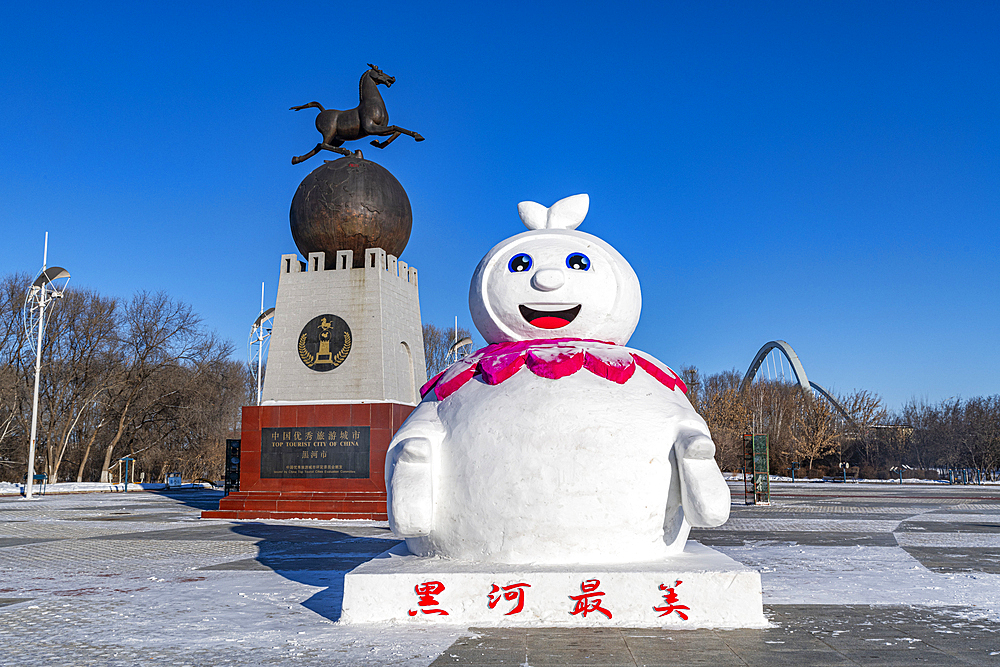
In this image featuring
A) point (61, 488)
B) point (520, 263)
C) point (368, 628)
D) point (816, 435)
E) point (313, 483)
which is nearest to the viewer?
point (368, 628)

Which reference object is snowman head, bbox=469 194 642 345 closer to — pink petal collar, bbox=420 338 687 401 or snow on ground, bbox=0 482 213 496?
pink petal collar, bbox=420 338 687 401

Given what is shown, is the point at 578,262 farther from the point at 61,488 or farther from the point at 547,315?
the point at 61,488

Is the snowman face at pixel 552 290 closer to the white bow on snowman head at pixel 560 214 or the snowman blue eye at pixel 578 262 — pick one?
the snowman blue eye at pixel 578 262

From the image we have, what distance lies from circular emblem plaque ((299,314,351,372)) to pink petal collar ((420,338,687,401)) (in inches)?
439

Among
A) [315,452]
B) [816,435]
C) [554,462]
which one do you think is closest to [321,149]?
[315,452]

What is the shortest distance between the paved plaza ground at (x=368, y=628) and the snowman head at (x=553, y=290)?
7.80 ft

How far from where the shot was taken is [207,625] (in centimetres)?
529

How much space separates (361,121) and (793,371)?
182ft

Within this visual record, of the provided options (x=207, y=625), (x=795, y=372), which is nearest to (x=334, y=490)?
(x=207, y=625)

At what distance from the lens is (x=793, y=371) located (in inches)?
2554

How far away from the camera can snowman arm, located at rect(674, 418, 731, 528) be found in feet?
16.6

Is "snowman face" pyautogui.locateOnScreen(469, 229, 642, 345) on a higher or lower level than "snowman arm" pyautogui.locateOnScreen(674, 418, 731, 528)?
higher

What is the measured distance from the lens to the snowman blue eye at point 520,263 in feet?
19.9

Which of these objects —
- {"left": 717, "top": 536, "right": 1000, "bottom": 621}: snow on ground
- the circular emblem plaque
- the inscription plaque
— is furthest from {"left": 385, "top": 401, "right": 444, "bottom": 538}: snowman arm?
the circular emblem plaque
